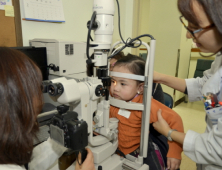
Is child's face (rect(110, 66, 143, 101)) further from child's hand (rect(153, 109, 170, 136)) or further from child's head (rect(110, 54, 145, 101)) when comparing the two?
child's hand (rect(153, 109, 170, 136))

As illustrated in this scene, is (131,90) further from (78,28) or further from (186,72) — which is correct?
(186,72)

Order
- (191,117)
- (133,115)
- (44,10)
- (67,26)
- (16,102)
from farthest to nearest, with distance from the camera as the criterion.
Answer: (191,117), (67,26), (44,10), (133,115), (16,102)

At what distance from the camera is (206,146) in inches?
27.3

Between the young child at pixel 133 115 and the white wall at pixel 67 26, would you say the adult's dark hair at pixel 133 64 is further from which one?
the white wall at pixel 67 26

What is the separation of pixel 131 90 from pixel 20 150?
65cm

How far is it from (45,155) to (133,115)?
19.8 inches

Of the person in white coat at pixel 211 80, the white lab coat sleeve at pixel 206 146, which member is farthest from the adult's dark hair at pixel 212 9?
the white lab coat sleeve at pixel 206 146

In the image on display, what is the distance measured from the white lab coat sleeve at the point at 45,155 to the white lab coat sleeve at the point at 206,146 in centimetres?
58

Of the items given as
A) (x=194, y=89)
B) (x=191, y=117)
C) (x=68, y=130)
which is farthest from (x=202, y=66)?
(x=68, y=130)

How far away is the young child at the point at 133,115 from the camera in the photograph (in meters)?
0.95

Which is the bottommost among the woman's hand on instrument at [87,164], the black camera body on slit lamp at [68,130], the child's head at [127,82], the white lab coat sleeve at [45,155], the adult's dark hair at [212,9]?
the white lab coat sleeve at [45,155]

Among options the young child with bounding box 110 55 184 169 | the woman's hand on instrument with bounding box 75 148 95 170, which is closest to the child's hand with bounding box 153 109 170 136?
the young child with bounding box 110 55 184 169

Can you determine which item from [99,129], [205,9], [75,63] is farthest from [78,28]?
[205,9]

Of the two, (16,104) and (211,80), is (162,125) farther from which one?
(16,104)
